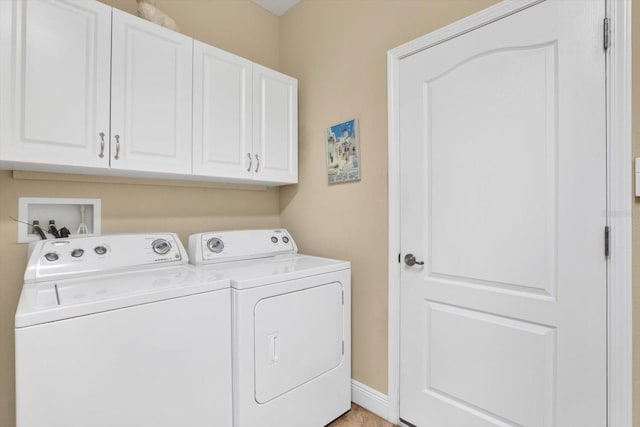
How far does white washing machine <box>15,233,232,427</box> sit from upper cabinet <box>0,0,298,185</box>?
0.45 metres

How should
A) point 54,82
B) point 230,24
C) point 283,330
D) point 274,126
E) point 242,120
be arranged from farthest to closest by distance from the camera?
point 230,24 < point 274,126 < point 242,120 < point 283,330 < point 54,82

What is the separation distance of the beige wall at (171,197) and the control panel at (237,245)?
0.29 meters

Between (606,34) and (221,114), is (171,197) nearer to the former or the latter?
(221,114)

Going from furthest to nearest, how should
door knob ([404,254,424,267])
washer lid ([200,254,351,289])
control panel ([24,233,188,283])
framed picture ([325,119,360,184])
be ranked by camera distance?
framed picture ([325,119,360,184]), door knob ([404,254,424,267]), washer lid ([200,254,351,289]), control panel ([24,233,188,283])

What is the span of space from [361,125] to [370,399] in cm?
170

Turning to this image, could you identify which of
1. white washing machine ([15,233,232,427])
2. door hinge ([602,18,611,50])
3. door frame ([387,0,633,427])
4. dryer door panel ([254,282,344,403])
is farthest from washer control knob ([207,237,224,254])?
door hinge ([602,18,611,50])

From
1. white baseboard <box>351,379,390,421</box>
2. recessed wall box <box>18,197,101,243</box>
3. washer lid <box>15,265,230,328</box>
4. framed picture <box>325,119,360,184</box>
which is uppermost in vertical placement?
framed picture <box>325,119,360,184</box>

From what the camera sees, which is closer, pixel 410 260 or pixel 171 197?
pixel 410 260

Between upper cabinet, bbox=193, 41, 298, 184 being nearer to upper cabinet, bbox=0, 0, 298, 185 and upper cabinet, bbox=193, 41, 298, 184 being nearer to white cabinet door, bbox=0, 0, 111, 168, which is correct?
upper cabinet, bbox=0, 0, 298, 185

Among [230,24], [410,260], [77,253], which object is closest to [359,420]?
[410,260]

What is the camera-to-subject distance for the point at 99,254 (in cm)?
153

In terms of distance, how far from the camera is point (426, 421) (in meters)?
1.69

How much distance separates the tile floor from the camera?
5.95 feet

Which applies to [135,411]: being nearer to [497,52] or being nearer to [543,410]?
[543,410]
